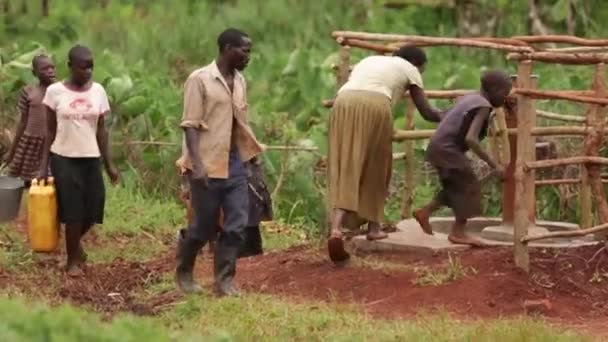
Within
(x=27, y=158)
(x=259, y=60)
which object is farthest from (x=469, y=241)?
(x=259, y=60)

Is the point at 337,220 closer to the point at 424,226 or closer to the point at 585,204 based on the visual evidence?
the point at 424,226

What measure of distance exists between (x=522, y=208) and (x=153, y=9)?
538 inches

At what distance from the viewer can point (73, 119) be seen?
970 centimetres

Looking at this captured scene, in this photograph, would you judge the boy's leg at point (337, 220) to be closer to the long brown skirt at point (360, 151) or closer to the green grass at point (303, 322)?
the long brown skirt at point (360, 151)

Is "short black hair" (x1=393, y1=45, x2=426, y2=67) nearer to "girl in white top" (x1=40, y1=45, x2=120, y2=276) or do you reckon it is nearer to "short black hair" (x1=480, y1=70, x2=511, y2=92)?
"short black hair" (x1=480, y1=70, x2=511, y2=92)

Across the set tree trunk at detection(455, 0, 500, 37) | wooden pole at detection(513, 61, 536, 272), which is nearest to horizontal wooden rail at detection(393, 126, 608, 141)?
wooden pole at detection(513, 61, 536, 272)

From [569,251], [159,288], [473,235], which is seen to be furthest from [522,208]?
[159,288]

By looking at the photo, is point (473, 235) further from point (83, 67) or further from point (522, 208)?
point (83, 67)

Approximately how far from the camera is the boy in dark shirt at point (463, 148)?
9.17m

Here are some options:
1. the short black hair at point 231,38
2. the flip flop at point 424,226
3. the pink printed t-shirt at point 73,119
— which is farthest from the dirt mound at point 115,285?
the flip flop at point 424,226

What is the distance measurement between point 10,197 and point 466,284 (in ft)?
12.5

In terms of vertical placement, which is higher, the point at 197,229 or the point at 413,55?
the point at 413,55

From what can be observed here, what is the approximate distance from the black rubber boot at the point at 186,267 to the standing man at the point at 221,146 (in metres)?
0.10

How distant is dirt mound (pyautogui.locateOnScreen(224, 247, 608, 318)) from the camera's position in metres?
8.62
